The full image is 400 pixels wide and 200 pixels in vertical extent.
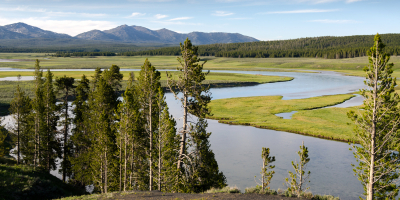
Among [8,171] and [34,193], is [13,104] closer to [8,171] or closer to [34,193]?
[8,171]

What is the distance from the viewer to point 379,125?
71.1 ft

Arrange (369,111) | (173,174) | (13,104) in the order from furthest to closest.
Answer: (13,104)
(173,174)
(369,111)

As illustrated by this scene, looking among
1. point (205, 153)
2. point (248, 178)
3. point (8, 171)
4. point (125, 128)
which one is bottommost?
point (248, 178)

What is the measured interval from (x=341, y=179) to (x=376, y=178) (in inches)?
603

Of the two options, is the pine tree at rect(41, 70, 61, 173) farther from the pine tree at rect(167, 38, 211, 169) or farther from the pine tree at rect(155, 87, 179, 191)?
the pine tree at rect(167, 38, 211, 169)

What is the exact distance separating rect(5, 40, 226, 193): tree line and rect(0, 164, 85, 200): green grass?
3921mm

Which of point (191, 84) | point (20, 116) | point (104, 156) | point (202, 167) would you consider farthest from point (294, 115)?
point (20, 116)

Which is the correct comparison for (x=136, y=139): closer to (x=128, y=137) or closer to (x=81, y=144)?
(x=128, y=137)

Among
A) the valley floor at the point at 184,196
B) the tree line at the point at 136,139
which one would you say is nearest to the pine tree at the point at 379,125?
the valley floor at the point at 184,196

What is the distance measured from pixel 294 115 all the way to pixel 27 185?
56558mm

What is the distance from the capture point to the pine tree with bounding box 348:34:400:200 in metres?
21.2

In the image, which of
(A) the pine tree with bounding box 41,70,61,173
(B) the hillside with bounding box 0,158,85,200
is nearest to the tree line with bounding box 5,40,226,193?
(A) the pine tree with bounding box 41,70,61,173

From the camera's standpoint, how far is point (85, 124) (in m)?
39.2

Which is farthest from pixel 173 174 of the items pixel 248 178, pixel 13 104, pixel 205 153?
pixel 13 104
